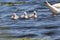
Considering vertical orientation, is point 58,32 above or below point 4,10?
below

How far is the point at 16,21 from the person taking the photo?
54.9ft

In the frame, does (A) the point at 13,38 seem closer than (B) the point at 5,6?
Yes

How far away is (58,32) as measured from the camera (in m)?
14.1

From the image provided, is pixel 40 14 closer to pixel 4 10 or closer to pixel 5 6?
pixel 4 10

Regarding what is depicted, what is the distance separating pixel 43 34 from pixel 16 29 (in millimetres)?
1542

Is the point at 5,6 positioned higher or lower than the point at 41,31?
higher

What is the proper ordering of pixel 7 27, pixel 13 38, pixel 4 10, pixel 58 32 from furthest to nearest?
pixel 4 10 → pixel 7 27 → pixel 58 32 → pixel 13 38

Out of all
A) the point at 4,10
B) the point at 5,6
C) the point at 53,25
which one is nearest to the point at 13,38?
the point at 53,25

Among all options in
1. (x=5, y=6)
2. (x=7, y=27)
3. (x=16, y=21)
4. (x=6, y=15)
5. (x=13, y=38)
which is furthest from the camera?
(x=5, y=6)

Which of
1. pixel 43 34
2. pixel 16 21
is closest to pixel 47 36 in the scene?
pixel 43 34

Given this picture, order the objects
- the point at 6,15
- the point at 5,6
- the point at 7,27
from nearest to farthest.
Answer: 1. the point at 7,27
2. the point at 6,15
3. the point at 5,6

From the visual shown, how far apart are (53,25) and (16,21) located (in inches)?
85.8

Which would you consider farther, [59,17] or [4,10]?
[4,10]

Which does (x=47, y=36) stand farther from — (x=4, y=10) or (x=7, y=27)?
(x=4, y=10)
